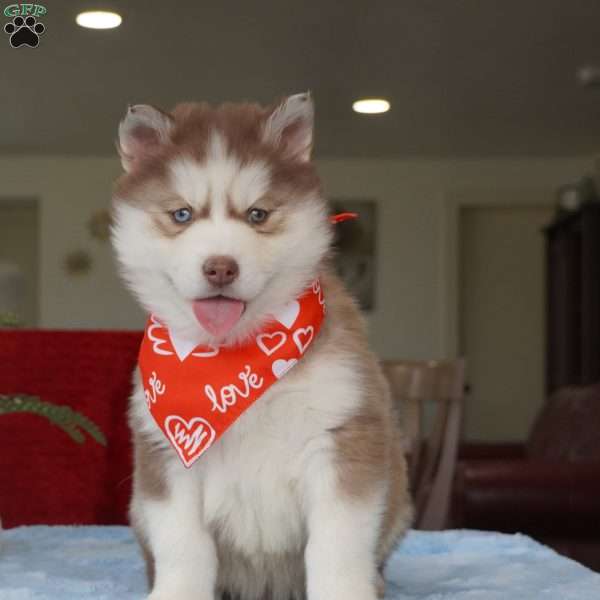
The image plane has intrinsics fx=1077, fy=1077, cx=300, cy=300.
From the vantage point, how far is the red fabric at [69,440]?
2055 mm

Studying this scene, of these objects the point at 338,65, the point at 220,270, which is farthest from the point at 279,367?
the point at 338,65

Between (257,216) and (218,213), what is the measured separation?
47 millimetres

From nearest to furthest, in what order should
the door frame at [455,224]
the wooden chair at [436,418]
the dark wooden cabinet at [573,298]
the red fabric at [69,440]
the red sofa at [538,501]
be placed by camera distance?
the red fabric at [69,440] → the red sofa at [538,501] → the wooden chair at [436,418] → the dark wooden cabinet at [573,298] → the door frame at [455,224]

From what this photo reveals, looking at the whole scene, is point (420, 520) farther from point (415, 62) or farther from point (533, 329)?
point (533, 329)

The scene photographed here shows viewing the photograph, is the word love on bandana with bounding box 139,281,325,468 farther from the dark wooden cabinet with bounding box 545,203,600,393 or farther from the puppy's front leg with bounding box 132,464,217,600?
the dark wooden cabinet with bounding box 545,203,600,393

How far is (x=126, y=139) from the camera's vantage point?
1162mm

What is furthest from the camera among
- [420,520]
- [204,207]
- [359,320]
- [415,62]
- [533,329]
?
[533,329]

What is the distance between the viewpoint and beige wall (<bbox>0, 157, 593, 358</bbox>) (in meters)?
8.67

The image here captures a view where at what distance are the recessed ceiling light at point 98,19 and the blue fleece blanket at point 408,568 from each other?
352cm

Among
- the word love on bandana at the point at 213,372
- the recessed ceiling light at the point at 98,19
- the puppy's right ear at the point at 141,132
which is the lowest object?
the word love on bandana at the point at 213,372

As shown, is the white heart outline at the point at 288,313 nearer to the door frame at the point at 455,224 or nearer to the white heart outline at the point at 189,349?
the white heart outline at the point at 189,349

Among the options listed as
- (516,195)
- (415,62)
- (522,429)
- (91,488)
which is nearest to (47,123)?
(415,62)

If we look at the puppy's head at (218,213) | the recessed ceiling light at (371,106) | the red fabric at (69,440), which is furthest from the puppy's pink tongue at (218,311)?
the recessed ceiling light at (371,106)

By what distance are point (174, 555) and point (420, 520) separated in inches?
84.8
